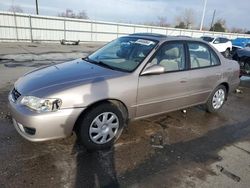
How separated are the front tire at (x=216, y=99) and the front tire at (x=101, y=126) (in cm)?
245

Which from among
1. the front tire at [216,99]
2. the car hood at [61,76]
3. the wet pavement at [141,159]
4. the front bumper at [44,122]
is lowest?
the wet pavement at [141,159]

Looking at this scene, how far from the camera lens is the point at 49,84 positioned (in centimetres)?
337

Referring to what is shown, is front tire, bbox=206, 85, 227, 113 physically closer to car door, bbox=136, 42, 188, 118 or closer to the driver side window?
car door, bbox=136, 42, 188, 118

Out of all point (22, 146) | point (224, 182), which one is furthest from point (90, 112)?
point (224, 182)

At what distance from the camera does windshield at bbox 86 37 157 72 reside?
3.99 metres

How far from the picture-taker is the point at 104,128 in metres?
3.61

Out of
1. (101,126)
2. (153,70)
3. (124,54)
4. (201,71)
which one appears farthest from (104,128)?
(201,71)

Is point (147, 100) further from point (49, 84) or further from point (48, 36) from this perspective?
point (48, 36)

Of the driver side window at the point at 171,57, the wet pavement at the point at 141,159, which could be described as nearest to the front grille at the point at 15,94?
the wet pavement at the point at 141,159

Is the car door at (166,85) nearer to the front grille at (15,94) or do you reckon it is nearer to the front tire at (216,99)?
the front tire at (216,99)

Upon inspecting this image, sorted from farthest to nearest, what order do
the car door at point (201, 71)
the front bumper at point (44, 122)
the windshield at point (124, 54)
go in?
1. the car door at point (201, 71)
2. the windshield at point (124, 54)
3. the front bumper at point (44, 122)

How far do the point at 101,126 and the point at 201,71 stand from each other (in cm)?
235

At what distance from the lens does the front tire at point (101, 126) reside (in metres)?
3.39

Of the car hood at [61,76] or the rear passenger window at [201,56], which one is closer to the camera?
the car hood at [61,76]
